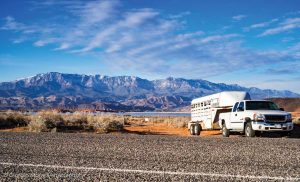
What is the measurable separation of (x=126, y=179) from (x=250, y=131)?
51.1 feet

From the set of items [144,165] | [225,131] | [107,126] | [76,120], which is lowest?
[144,165]

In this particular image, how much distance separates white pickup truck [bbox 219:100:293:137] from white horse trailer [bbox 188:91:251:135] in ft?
5.45

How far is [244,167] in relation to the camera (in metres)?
9.25

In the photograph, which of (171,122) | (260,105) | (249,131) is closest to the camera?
(249,131)

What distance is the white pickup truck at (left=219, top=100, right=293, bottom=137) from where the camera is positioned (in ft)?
71.9

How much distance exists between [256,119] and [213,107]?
5199mm

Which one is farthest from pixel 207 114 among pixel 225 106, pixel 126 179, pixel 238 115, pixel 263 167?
pixel 126 179

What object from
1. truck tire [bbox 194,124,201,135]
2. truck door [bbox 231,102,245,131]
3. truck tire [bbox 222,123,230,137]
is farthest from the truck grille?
truck tire [bbox 194,124,201,135]

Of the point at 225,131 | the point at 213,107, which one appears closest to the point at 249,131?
the point at 225,131

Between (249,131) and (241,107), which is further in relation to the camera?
(241,107)

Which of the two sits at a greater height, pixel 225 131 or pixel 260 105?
pixel 260 105

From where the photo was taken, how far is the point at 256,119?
21969mm

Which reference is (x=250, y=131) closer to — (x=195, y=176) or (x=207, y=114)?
(x=207, y=114)

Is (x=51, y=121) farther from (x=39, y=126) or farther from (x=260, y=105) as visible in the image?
(x=260, y=105)
